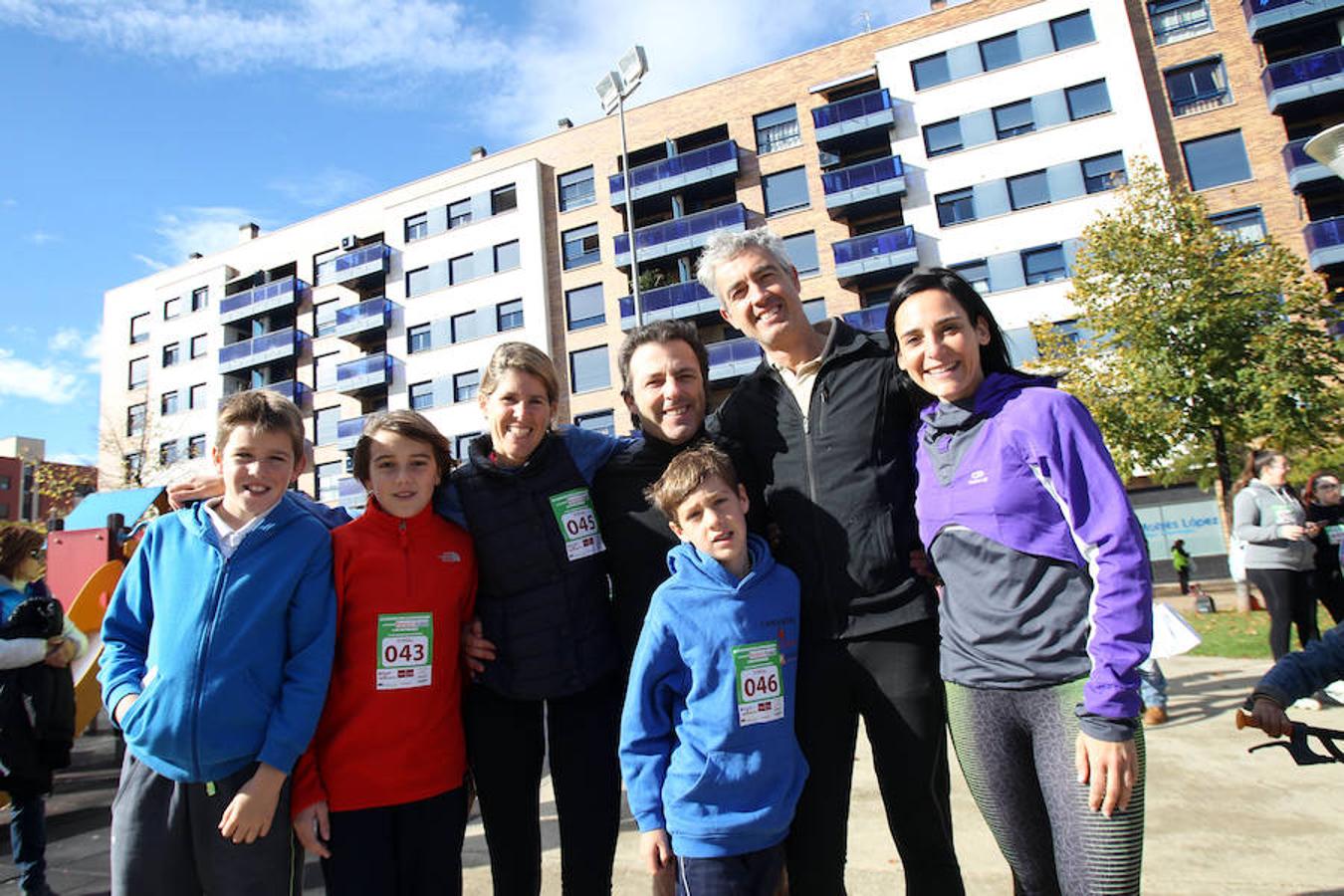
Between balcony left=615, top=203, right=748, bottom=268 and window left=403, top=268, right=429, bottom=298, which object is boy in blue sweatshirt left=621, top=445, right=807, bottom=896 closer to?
balcony left=615, top=203, right=748, bottom=268

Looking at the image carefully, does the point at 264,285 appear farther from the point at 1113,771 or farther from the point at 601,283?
the point at 1113,771

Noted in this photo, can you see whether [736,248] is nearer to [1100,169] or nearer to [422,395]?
[1100,169]

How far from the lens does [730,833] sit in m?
2.08

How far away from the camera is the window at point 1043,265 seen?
23922 mm

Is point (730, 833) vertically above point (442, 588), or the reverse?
point (442, 588)

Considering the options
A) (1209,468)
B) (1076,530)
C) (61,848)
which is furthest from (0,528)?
(1209,468)

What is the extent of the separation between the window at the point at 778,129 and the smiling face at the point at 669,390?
93.9 ft

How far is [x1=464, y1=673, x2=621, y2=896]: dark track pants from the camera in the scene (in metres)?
2.46

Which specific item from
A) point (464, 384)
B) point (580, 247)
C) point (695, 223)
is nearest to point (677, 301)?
point (695, 223)

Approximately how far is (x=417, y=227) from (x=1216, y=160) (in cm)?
3108

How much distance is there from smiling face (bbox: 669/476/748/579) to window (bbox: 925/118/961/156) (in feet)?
90.4

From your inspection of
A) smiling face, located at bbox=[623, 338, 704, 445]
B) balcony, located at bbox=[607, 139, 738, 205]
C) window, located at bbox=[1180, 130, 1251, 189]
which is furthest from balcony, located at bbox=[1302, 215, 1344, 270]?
smiling face, located at bbox=[623, 338, 704, 445]

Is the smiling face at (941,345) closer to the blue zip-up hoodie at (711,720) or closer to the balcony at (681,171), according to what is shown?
the blue zip-up hoodie at (711,720)

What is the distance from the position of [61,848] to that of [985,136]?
2858cm
